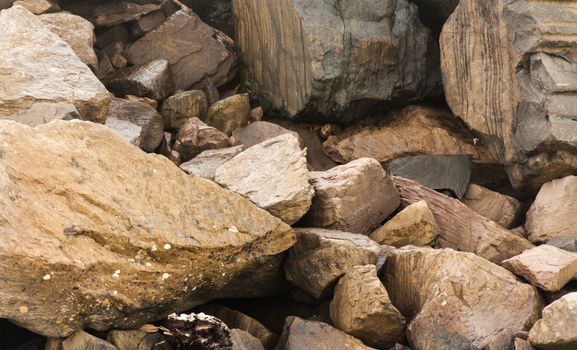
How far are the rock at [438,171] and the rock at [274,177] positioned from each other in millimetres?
1695

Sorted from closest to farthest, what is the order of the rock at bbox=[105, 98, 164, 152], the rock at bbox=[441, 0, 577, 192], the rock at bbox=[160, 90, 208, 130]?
the rock at bbox=[441, 0, 577, 192], the rock at bbox=[105, 98, 164, 152], the rock at bbox=[160, 90, 208, 130]

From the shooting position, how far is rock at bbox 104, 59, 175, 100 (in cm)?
755

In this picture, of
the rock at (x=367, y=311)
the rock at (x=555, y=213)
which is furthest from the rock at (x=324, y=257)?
the rock at (x=555, y=213)

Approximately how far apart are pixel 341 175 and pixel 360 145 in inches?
71.7

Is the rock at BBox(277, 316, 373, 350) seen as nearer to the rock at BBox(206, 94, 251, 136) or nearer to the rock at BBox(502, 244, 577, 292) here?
the rock at BBox(502, 244, 577, 292)

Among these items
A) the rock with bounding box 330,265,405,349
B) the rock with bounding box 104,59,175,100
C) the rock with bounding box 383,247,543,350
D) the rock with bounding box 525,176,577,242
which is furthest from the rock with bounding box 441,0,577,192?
the rock with bounding box 104,59,175,100

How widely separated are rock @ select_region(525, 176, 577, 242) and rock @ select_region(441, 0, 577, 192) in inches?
5.9

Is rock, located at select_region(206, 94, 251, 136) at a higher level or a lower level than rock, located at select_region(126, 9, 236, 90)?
lower

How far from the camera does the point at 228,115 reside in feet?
25.4

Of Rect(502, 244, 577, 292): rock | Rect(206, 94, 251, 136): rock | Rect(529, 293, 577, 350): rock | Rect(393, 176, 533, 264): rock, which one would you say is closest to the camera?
Rect(529, 293, 577, 350): rock

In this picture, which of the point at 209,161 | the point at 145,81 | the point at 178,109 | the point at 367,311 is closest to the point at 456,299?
the point at 367,311

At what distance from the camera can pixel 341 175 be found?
6125 millimetres

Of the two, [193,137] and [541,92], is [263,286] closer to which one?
[193,137]

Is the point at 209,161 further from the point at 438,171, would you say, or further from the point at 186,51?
the point at 438,171
